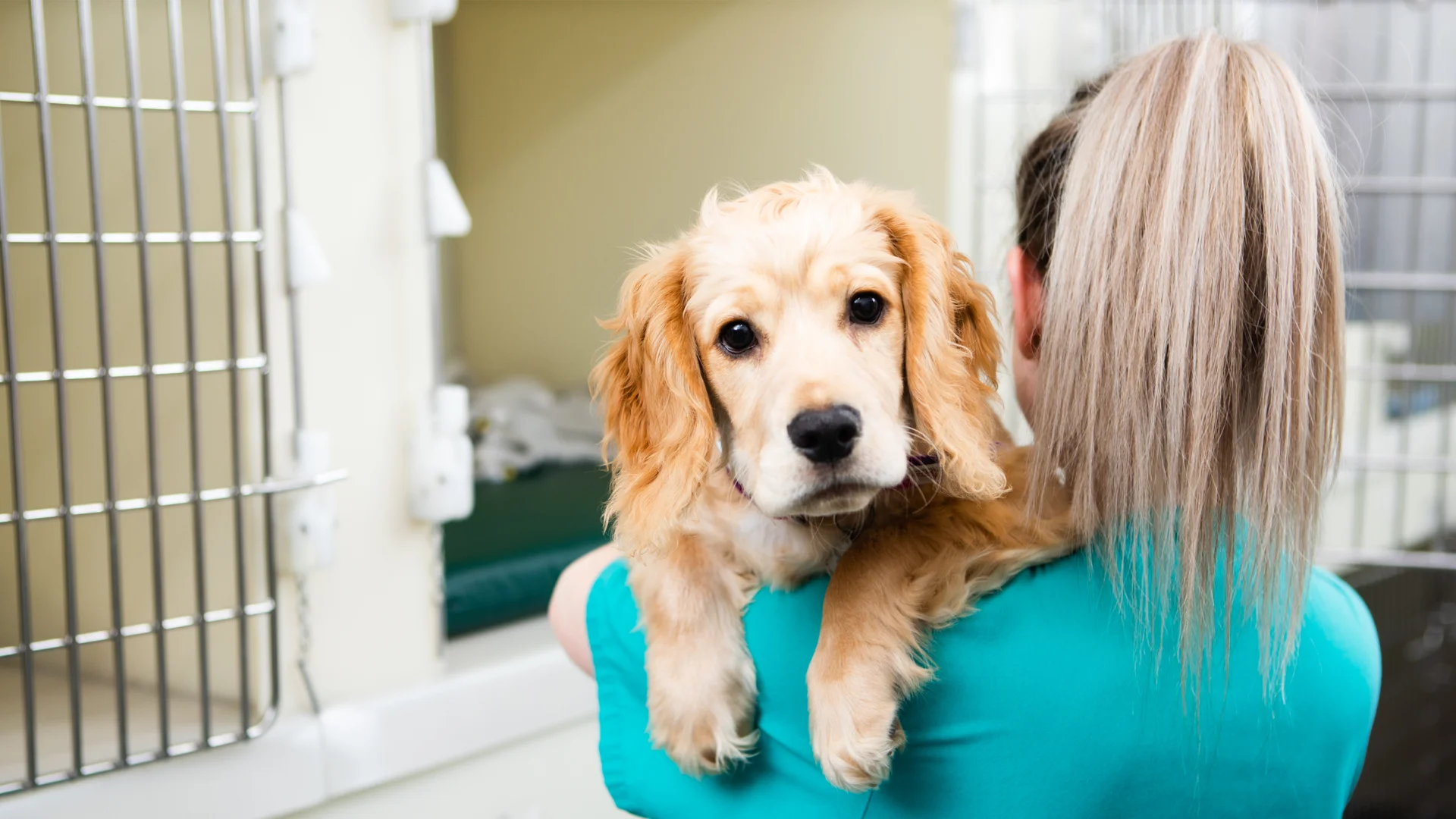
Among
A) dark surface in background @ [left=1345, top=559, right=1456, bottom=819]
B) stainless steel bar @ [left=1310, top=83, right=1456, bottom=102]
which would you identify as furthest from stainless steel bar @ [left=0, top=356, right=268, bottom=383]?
dark surface in background @ [left=1345, top=559, right=1456, bottom=819]

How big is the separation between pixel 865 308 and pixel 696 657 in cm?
29

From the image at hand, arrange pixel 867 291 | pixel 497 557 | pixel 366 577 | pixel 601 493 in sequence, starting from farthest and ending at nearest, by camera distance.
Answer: pixel 601 493, pixel 497 557, pixel 366 577, pixel 867 291

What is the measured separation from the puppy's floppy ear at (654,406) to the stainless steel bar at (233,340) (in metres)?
0.46

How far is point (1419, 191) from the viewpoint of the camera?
6.05ft

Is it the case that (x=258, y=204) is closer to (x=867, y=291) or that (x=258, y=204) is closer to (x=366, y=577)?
(x=366, y=577)

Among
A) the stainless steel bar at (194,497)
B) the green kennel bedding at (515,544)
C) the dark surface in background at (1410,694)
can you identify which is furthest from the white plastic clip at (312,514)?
the dark surface in background at (1410,694)

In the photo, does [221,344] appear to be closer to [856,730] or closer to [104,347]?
[104,347]

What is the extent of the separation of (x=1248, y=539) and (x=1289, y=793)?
16 cm

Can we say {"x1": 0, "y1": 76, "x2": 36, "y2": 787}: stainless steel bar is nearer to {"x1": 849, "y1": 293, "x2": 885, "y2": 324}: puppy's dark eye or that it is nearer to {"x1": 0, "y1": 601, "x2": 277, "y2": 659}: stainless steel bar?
{"x1": 0, "y1": 601, "x2": 277, "y2": 659}: stainless steel bar

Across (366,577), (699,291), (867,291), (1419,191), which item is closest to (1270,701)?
(867,291)

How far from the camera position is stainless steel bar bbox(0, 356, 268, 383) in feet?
3.18

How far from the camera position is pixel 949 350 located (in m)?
0.79

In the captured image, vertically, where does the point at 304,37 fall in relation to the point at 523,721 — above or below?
above

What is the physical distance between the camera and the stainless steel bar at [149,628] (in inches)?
39.5
